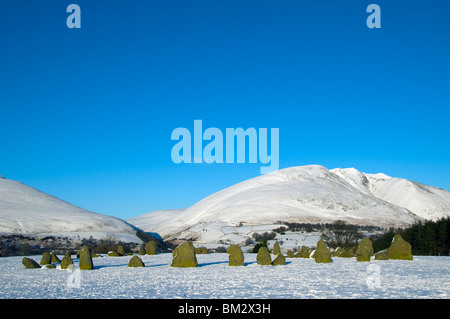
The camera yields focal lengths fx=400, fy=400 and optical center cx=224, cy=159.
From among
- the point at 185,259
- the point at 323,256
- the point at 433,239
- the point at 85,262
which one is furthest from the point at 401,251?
the point at 85,262

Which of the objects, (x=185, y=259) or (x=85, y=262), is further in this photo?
(x=185, y=259)

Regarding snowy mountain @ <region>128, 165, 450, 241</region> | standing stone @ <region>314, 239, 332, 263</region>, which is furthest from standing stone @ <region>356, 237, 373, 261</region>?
snowy mountain @ <region>128, 165, 450, 241</region>

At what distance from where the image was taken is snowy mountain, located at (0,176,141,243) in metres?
94.9

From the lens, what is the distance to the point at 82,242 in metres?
83.3

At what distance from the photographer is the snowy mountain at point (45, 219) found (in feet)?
311

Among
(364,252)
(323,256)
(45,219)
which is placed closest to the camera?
(323,256)

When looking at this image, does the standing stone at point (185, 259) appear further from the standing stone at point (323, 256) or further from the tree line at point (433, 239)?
the tree line at point (433, 239)

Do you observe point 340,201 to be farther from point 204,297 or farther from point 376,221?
point 204,297

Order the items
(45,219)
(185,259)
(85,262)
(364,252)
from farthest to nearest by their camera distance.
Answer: (45,219)
(364,252)
(185,259)
(85,262)

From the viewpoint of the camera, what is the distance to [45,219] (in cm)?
10550

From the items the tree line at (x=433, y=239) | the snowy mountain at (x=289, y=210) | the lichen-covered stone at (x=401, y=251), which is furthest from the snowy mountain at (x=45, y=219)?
the lichen-covered stone at (x=401, y=251)

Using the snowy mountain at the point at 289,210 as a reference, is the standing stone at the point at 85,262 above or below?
below

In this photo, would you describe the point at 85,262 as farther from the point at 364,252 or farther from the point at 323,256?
the point at 364,252
